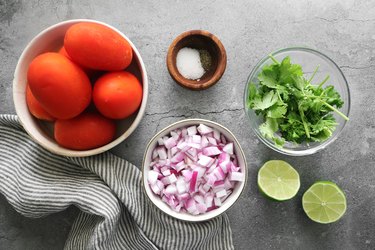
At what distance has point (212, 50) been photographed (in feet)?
4.34

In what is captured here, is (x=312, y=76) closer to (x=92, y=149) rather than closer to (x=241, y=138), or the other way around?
(x=241, y=138)

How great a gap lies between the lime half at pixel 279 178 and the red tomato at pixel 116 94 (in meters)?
0.43

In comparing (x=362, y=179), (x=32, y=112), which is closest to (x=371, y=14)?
(x=362, y=179)

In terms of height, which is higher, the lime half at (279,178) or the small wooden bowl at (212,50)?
the small wooden bowl at (212,50)

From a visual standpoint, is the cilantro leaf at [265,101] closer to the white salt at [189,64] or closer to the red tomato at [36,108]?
the white salt at [189,64]

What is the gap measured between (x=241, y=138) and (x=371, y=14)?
0.54 meters

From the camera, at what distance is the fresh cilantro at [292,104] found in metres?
1.23

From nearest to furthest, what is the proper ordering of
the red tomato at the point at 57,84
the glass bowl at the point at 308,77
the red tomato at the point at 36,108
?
the red tomato at the point at 57,84 < the red tomato at the point at 36,108 < the glass bowl at the point at 308,77

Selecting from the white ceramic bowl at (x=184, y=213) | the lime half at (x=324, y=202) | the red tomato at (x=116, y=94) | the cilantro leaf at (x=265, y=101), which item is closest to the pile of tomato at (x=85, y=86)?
the red tomato at (x=116, y=94)

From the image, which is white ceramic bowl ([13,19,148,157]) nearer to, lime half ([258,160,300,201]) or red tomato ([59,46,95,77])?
red tomato ([59,46,95,77])

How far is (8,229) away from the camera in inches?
54.9

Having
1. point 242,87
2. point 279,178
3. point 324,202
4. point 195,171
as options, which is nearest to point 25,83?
point 195,171

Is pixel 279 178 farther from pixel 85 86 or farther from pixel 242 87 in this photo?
pixel 85 86

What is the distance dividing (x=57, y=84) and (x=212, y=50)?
46cm
